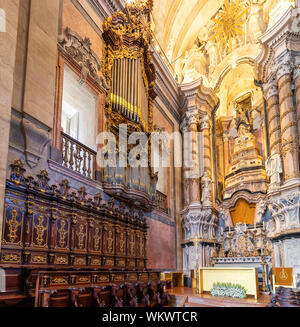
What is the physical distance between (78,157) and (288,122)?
7636 millimetres

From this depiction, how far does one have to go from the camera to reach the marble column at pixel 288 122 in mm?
11453

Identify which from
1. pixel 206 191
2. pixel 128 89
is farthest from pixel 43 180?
pixel 206 191

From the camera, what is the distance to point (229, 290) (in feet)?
29.8

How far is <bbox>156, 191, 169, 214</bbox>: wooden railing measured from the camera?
496 inches

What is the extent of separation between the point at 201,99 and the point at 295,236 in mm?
7550

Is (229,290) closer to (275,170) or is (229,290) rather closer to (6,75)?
(275,170)

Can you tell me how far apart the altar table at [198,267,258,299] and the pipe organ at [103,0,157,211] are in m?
2.55

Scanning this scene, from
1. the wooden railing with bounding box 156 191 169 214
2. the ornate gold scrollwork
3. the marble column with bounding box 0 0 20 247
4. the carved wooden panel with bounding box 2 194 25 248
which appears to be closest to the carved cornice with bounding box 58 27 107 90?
the marble column with bounding box 0 0 20 247

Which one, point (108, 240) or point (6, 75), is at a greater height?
point (6, 75)

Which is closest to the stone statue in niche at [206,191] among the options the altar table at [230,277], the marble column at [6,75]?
the altar table at [230,277]

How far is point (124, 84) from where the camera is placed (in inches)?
380

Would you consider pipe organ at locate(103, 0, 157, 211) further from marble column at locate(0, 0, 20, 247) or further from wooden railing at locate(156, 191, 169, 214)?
marble column at locate(0, 0, 20, 247)

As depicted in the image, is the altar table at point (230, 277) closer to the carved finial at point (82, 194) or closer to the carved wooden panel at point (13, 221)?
the carved finial at point (82, 194)
